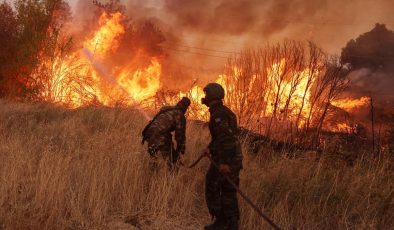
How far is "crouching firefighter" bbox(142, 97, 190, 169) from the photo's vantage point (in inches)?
259

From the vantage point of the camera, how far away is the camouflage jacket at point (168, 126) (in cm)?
656

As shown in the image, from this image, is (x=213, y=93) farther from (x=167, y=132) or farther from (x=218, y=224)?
(x=167, y=132)

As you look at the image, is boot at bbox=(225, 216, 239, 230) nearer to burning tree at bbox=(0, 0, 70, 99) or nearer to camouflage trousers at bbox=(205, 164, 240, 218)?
camouflage trousers at bbox=(205, 164, 240, 218)

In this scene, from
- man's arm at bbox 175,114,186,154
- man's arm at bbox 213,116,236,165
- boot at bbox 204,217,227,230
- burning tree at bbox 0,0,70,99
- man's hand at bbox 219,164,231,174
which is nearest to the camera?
man's hand at bbox 219,164,231,174

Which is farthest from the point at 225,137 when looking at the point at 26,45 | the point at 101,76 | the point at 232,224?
the point at 101,76

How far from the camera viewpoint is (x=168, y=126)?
6609 mm

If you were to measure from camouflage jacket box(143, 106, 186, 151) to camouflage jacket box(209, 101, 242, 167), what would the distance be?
5.54 ft

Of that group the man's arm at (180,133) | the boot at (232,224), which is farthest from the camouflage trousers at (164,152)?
the boot at (232,224)

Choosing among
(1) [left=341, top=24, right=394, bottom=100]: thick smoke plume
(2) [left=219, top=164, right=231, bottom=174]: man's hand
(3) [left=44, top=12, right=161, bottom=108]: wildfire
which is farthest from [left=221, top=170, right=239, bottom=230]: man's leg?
(1) [left=341, top=24, right=394, bottom=100]: thick smoke plume

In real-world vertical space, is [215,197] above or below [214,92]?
below

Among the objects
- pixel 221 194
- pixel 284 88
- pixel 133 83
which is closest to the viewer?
pixel 221 194

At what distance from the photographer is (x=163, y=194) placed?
533cm

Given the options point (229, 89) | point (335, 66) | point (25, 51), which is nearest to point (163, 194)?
point (335, 66)

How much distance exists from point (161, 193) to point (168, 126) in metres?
1.39
